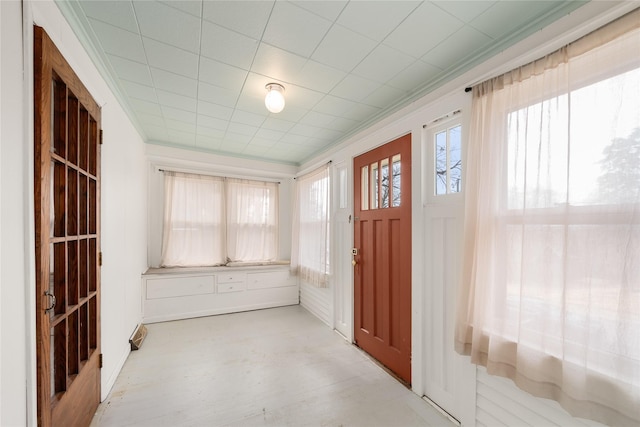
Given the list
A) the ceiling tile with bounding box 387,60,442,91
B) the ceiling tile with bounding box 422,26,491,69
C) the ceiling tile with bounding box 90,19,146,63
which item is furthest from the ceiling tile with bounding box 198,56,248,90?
the ceiling tile with bounding box 422,26,491,69

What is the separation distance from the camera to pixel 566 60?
4.00 feet

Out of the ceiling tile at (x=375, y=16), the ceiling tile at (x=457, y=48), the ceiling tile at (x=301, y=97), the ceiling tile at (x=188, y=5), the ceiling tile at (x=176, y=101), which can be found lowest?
the ceiling tile at (x=301, y=97)

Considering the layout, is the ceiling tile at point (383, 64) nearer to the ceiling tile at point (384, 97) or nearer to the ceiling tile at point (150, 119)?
the ceiling tile at point (384, 97)

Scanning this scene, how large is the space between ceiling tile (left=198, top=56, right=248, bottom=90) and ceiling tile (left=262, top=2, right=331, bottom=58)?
17.7 inches

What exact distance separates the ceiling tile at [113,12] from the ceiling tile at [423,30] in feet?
4.81

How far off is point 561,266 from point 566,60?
99cm

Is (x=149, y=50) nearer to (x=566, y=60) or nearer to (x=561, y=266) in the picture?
(x=566, y=60)

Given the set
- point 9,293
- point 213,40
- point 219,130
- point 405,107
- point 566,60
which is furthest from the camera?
point 219,130

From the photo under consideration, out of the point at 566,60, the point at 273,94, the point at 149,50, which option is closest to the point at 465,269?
the point at 566,60

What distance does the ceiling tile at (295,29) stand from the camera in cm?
136

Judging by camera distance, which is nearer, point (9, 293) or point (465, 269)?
point (9, 293)

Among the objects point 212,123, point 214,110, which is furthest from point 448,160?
point 212,123

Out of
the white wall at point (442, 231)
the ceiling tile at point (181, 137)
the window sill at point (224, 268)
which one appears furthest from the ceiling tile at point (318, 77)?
the window sill at point (224, 268)

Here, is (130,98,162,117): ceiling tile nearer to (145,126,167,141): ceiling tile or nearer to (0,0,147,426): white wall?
(145,126,167,141): ceiling tile
